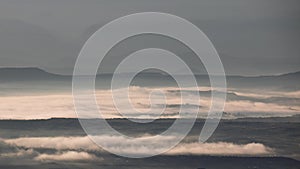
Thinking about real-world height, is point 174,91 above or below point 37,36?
below

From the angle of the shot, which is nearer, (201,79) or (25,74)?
(25,74)

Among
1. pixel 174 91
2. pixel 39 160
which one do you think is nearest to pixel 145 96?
pixel 174 91

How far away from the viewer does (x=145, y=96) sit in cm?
1240

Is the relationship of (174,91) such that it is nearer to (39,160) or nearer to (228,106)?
(228,106)

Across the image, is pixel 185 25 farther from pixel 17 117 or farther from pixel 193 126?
pixel 17 117

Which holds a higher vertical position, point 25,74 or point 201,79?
point 25,74

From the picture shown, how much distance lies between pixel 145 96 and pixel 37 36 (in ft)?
5.41

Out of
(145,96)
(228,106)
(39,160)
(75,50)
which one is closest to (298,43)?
(228,106)

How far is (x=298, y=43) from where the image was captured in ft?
41.1

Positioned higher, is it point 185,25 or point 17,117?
point 185,25

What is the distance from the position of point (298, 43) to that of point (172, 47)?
1.71m

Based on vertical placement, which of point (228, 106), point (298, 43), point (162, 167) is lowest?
point (162, 167)

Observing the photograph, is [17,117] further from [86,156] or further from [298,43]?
[298,43]

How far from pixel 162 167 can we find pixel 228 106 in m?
1.21
